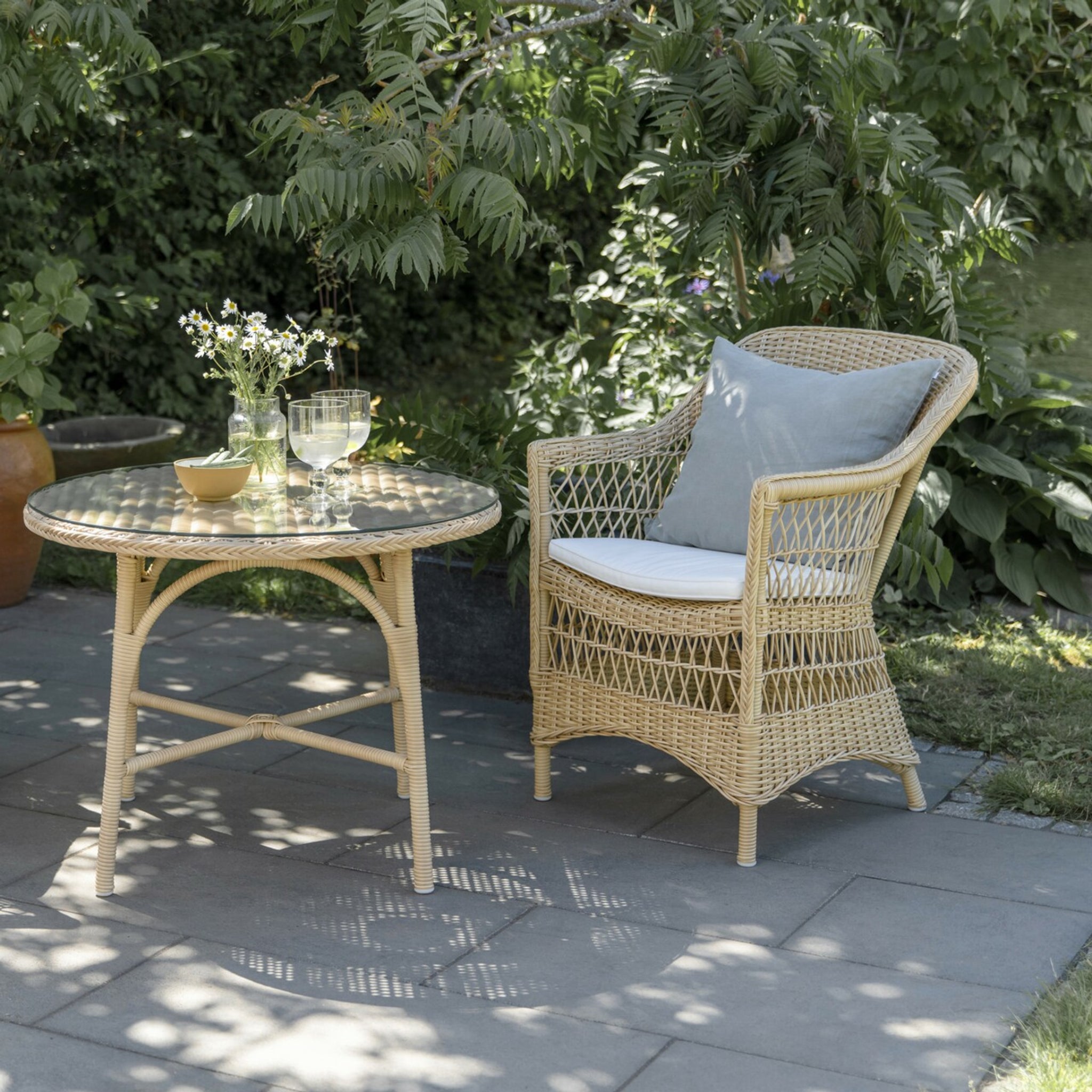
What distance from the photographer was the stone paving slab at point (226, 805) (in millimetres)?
3129

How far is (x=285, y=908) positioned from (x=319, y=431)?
0.91 metres

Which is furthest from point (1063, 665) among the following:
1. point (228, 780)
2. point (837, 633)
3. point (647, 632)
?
point (228, 780)

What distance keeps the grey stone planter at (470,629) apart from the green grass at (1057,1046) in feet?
6.02

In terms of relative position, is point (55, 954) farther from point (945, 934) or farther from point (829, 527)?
point (829, 527)

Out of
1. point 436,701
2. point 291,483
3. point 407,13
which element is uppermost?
point 407,13

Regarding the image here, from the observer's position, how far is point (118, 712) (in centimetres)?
286

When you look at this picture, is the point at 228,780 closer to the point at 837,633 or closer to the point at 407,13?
the point at 837,633

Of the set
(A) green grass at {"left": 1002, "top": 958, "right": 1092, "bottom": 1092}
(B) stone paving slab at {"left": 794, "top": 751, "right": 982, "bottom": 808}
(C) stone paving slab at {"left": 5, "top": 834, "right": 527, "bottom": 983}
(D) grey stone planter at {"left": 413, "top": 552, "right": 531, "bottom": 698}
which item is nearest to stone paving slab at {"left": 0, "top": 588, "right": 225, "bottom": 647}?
(D) grey stone planter at {"left": 413, "top": 552, "right": 531, "bottom": 698}

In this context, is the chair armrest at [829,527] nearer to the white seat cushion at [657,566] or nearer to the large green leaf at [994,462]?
the white seat cushion at [657,566]

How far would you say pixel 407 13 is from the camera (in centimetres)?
310

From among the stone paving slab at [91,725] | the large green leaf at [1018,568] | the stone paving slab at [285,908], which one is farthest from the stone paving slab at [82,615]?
the large green leaf at [1018,568]

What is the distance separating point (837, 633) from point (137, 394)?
5.02 m

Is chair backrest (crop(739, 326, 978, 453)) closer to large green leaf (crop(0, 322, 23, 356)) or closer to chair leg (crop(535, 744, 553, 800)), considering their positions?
chair leg (crop(535, 744, 553, 800))

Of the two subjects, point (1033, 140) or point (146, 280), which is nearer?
point (1033, 140)
